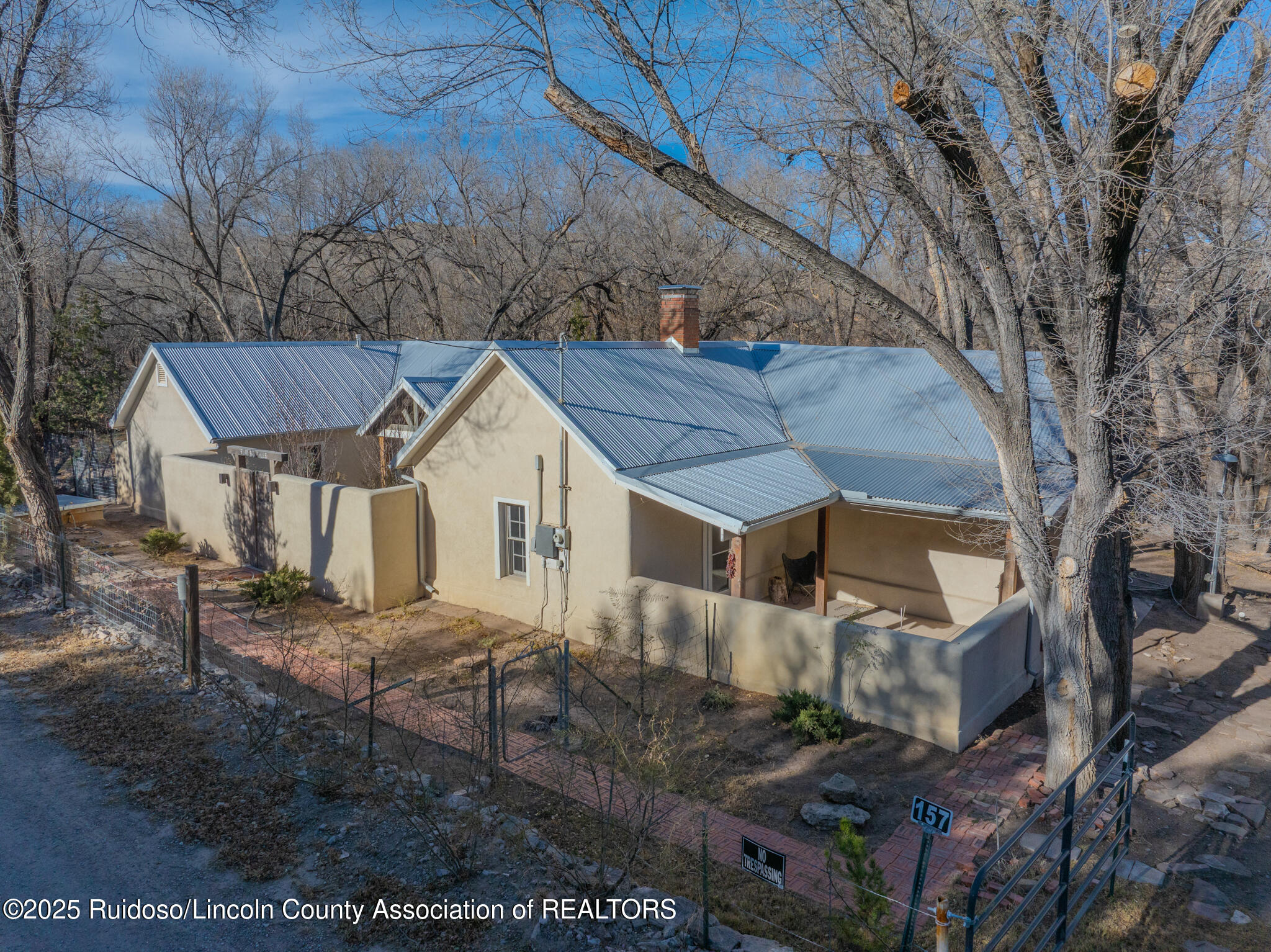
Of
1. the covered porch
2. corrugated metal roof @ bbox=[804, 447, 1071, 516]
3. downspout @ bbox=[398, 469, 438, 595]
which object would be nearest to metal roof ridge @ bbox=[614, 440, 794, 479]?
corrugated metal roof @ bbox=[804, 447, 1071, 516]

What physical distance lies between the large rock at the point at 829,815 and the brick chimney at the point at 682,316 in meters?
10.6

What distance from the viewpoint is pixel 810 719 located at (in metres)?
9.41

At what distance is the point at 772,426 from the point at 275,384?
37.7 feet

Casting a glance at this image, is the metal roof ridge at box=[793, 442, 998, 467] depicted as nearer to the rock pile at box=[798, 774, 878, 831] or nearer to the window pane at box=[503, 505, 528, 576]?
the window pane at box=[503, 505, 528, 576]

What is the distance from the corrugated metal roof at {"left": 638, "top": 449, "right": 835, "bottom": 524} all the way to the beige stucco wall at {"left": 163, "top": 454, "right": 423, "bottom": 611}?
15.9ft

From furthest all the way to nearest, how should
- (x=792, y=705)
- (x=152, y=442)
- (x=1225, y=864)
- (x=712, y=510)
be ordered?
(x=152, y=442), (x=712, y=510), (x=792, y=705), (x=1225, y=864)

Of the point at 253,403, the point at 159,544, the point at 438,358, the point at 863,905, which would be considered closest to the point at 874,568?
the point at 863,905

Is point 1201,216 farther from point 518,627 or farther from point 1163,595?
point 518,627

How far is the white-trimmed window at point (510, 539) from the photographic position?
44.4 feet

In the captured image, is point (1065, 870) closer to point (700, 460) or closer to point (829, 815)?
point (829, 815)

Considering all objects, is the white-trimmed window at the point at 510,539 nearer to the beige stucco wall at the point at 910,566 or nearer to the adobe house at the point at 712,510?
the adobe house at the point at 712,510

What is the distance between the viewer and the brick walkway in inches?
275

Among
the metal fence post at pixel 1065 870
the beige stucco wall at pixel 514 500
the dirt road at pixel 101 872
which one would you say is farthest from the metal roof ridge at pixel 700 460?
the metal fence post at pixel 1065 870

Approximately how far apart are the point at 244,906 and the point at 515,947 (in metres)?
2.00
